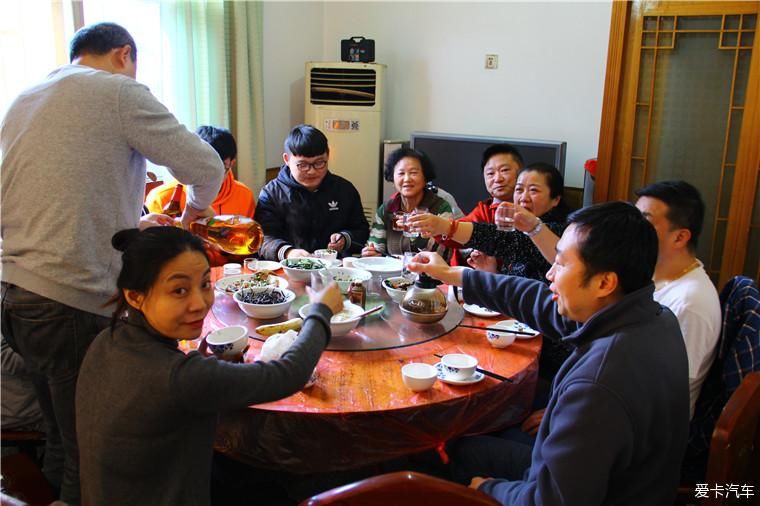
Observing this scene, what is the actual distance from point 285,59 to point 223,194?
1759 millimetres

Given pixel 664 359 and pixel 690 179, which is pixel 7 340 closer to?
pixel 664 359

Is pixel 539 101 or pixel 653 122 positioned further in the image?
pixel 539 101

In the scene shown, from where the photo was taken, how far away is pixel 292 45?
451 centimetres

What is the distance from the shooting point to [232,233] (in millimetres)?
2158

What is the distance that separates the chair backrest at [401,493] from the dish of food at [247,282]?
1.15 metres

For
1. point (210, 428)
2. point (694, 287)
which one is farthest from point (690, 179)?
point (210, 428)

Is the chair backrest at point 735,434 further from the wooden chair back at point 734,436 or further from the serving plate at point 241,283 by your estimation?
the serving plate at point 241,283

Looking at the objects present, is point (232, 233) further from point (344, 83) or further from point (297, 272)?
point (344, 83)

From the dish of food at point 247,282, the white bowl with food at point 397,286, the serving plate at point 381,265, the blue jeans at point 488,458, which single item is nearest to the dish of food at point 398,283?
the white bowl with food at point 397,286

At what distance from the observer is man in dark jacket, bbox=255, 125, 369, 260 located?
2.88 m

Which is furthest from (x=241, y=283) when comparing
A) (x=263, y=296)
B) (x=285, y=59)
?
(x=285, y=59)

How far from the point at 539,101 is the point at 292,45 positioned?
6.11 feet

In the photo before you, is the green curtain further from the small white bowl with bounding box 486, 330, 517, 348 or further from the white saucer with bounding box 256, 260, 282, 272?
the small white bowl with bounding box 486, 330, 517, 348

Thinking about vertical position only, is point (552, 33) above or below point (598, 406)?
above
